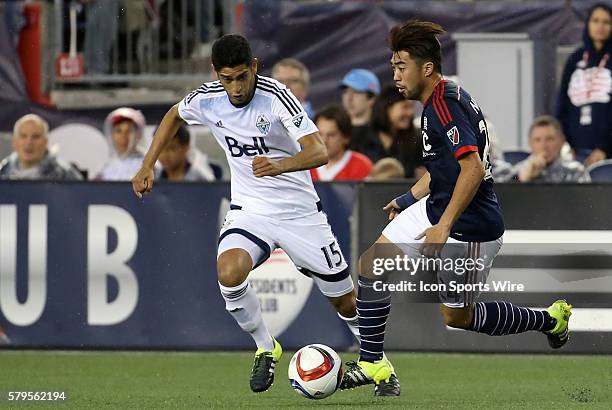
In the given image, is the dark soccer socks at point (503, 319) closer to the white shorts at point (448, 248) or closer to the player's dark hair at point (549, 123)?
the white shorts at point (448, 248)

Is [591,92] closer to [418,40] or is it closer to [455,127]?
[418,40]

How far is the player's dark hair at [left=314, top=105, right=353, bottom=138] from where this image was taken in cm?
1294

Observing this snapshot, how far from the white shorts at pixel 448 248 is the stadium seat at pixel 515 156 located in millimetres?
4840

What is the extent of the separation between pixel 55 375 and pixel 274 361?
2.19 metres

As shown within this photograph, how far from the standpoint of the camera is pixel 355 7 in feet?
50.3

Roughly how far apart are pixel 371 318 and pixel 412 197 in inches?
32.4

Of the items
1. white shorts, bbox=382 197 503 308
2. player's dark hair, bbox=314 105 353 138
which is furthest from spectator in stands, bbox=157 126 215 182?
white shorts, bbox=382 197 503 308

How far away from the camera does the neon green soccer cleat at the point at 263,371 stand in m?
9.50

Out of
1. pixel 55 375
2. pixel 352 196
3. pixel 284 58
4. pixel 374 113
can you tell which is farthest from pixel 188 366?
pixel 284 58

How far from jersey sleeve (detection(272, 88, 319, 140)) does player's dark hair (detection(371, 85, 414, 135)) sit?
3701 millimetres

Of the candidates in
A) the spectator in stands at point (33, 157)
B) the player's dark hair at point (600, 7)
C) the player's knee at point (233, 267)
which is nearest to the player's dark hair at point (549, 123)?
the player's dark hair at point (600, 7)

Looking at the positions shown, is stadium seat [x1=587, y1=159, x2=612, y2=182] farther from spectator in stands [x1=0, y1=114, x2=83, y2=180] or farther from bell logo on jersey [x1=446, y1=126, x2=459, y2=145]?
bell logo on jersey [x1=446, y1=126, x2=459, y2=145]

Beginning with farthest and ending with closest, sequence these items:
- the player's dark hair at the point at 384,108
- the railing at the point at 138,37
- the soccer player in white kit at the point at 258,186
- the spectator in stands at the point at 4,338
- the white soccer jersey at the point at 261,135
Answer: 1. the railing at the point at 138,37
2. the player's dark hair at the point at 384,108
3. the spectator in stands at the point at 4,338
4. the white soccer jersey at the point at 261,135
5. the soccer player in white kit at the point at 258,186

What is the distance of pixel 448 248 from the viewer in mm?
9250
